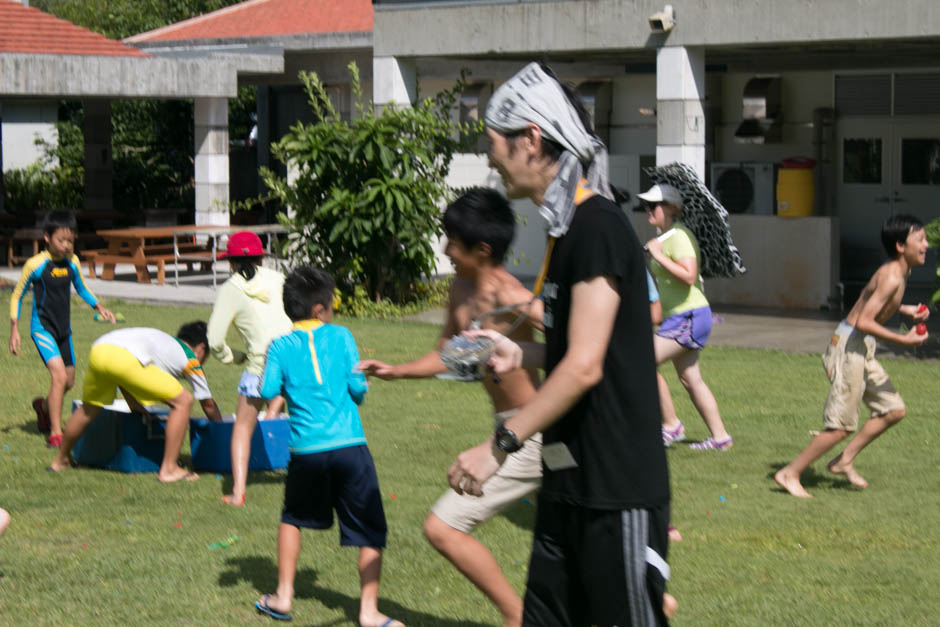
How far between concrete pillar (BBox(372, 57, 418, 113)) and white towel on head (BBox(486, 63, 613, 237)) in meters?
14.5

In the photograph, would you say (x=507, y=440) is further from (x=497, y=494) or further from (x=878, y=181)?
(x=878, y=181)

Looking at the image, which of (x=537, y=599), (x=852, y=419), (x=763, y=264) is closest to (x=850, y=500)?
(x=852, y=419)

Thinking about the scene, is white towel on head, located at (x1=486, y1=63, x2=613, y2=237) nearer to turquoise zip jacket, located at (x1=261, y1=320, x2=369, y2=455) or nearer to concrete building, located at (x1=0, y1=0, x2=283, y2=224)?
turquoise zip jacket, located at (x1=261, y1=320, x2=369, y2=455)

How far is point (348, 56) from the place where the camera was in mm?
Result: 25031

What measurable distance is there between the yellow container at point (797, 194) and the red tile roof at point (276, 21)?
1009 centimetres

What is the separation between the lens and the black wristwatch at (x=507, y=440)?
3457 millimetres

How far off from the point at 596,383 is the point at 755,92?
722 inches

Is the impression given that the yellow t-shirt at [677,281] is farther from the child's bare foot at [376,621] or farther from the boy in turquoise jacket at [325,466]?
the child's bare foot at [376,621]

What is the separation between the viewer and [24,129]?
29953 mm

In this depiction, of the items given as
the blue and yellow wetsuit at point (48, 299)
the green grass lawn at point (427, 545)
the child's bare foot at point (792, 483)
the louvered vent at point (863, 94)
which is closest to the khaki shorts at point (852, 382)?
the child's bare foot at point (792, 483)

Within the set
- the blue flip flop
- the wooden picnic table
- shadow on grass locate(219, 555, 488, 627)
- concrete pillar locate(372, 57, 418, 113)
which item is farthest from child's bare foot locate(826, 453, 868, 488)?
the wooden picnic table

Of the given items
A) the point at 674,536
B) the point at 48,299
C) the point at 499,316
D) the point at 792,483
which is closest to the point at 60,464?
the point at 48,299

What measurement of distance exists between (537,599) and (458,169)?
63.1 ft

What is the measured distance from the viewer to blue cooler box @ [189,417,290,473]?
327 inches
